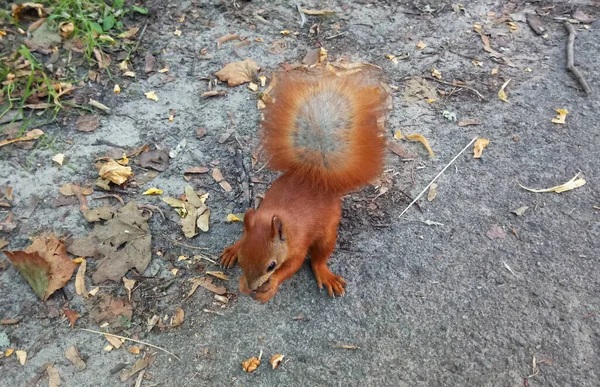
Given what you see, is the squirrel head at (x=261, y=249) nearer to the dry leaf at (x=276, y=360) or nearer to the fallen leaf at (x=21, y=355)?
the dry leaf at (x=276, y=360)

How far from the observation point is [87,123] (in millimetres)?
3006

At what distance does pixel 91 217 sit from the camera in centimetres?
254

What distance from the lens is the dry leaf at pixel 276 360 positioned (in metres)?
2.06

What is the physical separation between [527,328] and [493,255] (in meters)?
0.40

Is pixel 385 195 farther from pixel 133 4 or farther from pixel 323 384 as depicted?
pixel 133 4

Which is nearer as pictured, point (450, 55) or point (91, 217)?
point (91, 217)

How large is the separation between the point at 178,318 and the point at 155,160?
3.36ft

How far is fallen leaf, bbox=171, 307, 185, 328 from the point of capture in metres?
2.18

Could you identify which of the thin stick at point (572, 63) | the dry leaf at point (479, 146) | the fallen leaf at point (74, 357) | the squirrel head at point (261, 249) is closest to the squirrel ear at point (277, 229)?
the squirrel head at point (261, 249)

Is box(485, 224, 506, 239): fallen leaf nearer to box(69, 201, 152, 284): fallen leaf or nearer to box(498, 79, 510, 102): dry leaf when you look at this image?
box(498, 79, 510, 102): dry leaf

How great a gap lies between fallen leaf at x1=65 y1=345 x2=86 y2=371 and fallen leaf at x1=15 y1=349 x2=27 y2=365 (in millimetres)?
165

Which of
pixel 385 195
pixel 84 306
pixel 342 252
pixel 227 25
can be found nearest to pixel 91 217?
pixel 84 306

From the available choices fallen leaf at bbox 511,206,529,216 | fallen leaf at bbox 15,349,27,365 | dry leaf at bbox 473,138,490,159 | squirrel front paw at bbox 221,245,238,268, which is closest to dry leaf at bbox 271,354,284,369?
squirrel front paw at bbox 221,245,238,268

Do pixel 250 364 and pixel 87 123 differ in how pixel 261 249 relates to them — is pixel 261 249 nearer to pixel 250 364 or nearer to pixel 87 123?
pixel 250 364
